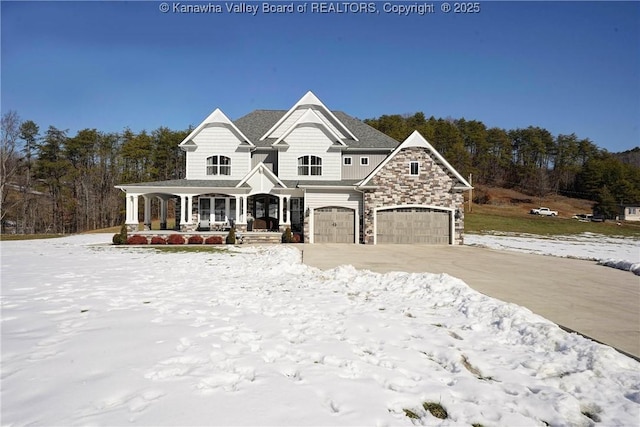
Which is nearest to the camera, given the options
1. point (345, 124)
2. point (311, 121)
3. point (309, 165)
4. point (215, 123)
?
point (311, 121)

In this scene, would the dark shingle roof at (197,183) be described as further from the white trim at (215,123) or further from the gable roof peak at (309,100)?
the gable roof peak at (309,100)

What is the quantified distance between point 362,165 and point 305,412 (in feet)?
74.3

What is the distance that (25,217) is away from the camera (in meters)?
39.4

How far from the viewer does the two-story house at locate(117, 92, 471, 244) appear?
67.3ft

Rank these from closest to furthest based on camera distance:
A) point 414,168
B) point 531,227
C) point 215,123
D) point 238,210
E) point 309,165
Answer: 1. point 414,168
2. point 238,210
3. point 309,165
4. point 215,123
5. point 531,227

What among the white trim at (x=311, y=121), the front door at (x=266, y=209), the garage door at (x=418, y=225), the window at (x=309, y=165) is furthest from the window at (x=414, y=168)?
the front door at (x=266, y=209)

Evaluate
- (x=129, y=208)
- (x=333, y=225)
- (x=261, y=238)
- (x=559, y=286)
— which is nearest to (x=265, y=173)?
(x=261, y=238)

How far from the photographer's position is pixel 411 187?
20.5 m

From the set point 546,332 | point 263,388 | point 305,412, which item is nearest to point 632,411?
point 546,332

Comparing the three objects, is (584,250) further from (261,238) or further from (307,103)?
(307,103)

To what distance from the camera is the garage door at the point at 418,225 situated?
20.7 m

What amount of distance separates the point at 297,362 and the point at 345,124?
83.8ft

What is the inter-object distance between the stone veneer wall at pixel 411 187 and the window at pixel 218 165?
1044 cm

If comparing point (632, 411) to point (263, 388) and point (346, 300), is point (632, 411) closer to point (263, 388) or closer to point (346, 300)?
point (263, 388)
